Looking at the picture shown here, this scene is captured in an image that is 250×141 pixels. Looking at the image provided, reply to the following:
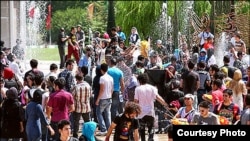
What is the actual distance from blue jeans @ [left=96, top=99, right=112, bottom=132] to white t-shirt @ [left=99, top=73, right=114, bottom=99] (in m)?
0.15

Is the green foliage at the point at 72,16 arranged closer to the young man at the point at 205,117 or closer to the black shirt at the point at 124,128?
the black shirt at the point at 124,128

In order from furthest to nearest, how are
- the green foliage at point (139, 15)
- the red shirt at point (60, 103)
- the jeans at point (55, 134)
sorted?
the green foliage at point (139, 15), the jeans at point (55, 134), the red shirt at point (60, 103)

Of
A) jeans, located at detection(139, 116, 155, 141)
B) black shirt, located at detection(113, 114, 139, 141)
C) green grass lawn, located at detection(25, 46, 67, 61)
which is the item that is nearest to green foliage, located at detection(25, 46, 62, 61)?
green grass lawn, located at detection(25, 46, 67, 61)

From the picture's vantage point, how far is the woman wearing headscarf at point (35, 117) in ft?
45.0

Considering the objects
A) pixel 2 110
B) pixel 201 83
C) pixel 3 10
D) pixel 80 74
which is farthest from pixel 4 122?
pixel 3 10

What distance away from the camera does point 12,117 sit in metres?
14.0

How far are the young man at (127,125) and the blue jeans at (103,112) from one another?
4162 millimetres

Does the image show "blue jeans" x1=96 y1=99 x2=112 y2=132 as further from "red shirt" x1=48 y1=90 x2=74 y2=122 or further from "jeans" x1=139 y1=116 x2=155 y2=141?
"red shirt" x1=48 y1=90 x2=74 y2=122

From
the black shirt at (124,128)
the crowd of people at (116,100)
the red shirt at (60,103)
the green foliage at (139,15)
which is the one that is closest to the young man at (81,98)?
the crowd of people at (116,100)

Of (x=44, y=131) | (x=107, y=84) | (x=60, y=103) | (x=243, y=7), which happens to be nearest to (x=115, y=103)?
(x=107, y=84)

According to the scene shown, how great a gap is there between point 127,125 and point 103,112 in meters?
4.56

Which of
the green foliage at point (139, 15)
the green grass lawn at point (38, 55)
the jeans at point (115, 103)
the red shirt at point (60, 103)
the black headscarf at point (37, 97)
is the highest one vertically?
the green foliage at point (139, 15)

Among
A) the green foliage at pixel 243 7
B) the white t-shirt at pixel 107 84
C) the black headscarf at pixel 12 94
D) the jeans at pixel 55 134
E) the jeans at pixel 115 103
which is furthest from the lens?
the green foliage at pixel 243 7

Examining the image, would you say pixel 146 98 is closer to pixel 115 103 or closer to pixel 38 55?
pixel 115 103
